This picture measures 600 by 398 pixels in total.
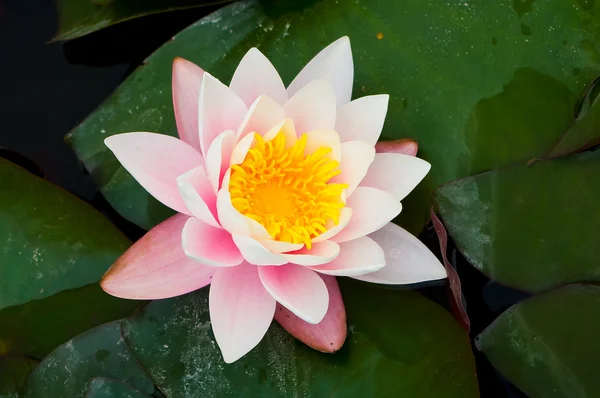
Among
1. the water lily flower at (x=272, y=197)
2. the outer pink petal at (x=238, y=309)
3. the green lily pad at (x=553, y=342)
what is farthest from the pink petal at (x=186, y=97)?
the green lily pad at (x=553, y=342)

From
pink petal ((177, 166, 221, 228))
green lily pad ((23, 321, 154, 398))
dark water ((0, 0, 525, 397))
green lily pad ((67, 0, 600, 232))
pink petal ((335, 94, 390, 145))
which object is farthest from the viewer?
dark water ((0, 0, 525, 397))

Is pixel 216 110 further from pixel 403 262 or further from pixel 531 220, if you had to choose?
pixel 531 220

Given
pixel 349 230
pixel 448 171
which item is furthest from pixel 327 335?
pixel 448 171

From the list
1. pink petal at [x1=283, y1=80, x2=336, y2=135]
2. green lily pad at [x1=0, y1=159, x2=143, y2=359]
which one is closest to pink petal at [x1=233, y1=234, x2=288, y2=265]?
pink petal at [x1=283, y1=80, x2=336, y2=135]

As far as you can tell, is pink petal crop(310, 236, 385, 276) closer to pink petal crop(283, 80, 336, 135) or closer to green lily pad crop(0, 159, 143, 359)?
pink petal crop(283, 80, 336, 135)

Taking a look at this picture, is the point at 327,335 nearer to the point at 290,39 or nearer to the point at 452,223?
the point at 452,223

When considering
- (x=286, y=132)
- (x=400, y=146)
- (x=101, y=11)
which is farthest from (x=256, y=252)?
(x=101, y=11)
